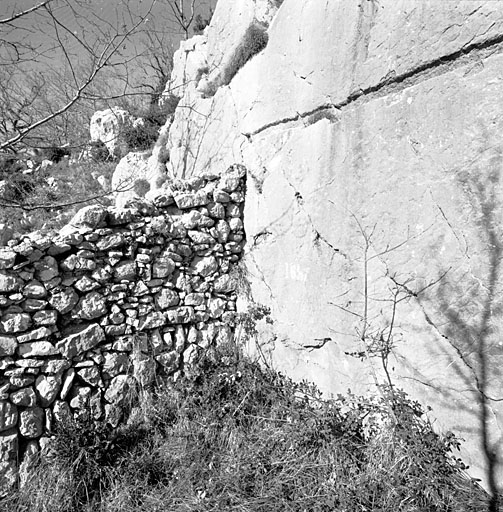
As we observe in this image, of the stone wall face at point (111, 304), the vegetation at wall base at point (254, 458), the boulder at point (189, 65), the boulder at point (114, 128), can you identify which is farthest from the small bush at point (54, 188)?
the vegetation at wall base at point (254, 458)

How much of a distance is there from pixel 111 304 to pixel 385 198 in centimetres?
255

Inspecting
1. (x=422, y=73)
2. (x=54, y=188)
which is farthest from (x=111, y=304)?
(x=54, y=188)

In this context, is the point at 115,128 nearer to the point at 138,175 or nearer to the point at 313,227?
the point at 138,175

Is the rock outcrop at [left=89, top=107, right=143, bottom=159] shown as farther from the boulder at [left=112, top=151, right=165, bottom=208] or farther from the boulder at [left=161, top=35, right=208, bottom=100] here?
the boulder at [left=161, top=35, right=208, bottom=100]

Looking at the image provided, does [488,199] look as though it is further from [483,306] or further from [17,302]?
[17,302]

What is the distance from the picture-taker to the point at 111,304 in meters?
3.63

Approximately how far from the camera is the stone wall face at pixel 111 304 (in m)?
3.18

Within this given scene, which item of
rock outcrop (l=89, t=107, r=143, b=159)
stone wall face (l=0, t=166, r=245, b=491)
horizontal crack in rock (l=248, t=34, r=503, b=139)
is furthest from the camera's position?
rock outcrop (l=89, t=107, r=143, b=159)

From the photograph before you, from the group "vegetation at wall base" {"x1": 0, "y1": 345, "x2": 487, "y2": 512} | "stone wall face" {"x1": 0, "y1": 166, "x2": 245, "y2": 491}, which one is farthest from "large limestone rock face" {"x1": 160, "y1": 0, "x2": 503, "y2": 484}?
"stone wall face" {"x1": 0, "y1": 166, "x2": 245, "y2": 491}

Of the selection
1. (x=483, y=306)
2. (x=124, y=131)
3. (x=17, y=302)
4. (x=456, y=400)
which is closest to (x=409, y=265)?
(x=483, y=306)

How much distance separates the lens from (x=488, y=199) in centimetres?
232

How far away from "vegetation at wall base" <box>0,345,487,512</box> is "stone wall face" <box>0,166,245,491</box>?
306 mm

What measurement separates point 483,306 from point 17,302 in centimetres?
340

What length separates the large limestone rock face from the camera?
2.35 meters
